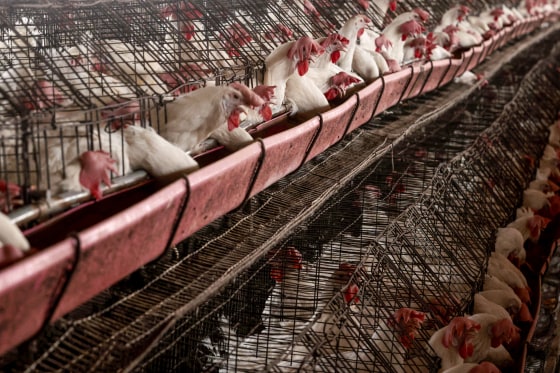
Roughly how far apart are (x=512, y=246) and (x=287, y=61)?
2048mm

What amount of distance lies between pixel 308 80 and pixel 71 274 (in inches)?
73.0

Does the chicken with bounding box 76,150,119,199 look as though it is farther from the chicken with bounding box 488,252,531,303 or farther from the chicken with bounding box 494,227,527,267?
the chicken with bounding box 494,227,527,267

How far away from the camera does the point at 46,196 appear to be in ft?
5.22

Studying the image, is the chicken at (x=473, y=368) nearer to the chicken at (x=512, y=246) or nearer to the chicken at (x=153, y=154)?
the chicken at (x=512, y=246)

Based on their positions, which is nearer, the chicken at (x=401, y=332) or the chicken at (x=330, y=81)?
the chicken at (x=401, y=332)

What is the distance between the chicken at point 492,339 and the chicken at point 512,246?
895 millimetres

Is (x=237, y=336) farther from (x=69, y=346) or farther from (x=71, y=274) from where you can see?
(x=71, y=274)

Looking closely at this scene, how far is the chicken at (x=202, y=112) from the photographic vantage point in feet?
6.91

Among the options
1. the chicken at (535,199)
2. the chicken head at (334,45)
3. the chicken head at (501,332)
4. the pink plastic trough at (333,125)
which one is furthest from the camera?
the chicken at (535,199)

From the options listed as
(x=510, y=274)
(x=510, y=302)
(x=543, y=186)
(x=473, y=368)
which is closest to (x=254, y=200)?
(x=473, y=368)

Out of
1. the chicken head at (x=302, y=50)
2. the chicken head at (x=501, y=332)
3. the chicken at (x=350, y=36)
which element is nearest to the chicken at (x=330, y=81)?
the chicken at (x=350, y=36)

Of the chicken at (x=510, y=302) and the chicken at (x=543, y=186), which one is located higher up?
the chicken at (x=543, y=186)

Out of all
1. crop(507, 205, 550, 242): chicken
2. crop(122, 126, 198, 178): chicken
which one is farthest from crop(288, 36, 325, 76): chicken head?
crop(507, 205, 550, 242): chicken

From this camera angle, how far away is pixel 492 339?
326 centimetres
